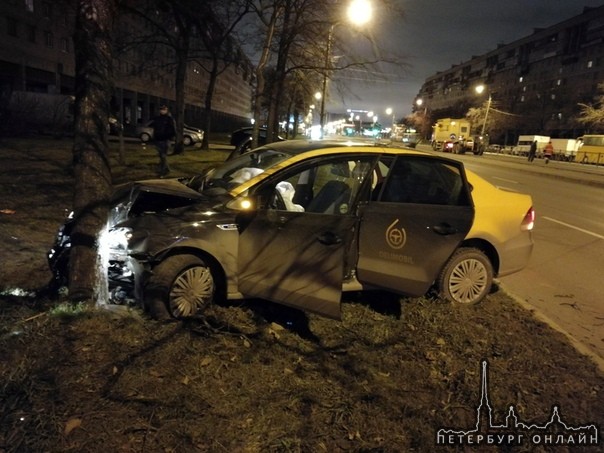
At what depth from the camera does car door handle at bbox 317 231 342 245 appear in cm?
388

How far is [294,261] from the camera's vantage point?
3.91 meters

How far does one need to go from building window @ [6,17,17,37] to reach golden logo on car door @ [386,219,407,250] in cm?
4911

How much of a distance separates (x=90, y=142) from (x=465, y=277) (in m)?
3.80

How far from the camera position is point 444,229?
439 centimetres

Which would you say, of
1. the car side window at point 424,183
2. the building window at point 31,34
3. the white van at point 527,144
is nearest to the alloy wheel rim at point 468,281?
the car side window at point 424,183

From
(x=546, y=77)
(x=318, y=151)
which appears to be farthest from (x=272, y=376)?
(x=546, y=77)

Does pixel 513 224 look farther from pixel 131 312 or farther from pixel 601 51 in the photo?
pixel 601 51

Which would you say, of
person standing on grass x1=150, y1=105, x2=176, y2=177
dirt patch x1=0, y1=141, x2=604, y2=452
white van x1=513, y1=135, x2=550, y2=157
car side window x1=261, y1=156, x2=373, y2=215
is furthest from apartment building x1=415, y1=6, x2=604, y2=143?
dirt patch x1=0, y1=141, x2=604, y2=452

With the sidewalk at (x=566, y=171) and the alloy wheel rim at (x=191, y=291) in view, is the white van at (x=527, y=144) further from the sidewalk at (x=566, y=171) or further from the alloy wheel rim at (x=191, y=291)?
the alloy wheel rim at (x=191, y=291)

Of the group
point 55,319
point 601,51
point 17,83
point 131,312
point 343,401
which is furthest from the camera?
point 601,51

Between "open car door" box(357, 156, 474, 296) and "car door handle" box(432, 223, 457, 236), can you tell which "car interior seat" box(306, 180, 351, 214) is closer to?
"open car door" box(357, 156, 474, 296)

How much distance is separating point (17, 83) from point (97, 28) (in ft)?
152

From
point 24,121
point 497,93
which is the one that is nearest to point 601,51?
point 497,93

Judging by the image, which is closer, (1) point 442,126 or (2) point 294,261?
(2) point 294,261
